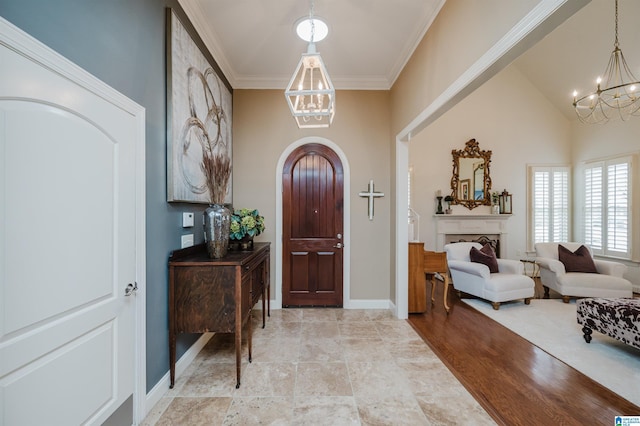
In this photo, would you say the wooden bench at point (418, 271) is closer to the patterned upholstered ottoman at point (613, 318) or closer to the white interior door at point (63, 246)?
the patterned upholstered ottoman at point (613, 318)

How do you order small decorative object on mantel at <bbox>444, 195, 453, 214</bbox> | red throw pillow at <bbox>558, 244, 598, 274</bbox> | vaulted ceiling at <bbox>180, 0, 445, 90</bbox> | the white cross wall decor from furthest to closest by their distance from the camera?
1. small decorative object on mantel at <bbox>444, 195, 453, 214</bbox>
2. red throw pillow at <bbox>558, 244, 598, 274</bbox>
3. the white cross wall decor
4. vaulted ceiling at <bbox>180, 0, 445, 90</bbox>

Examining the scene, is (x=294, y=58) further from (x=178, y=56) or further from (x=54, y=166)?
(x=54, y=166)

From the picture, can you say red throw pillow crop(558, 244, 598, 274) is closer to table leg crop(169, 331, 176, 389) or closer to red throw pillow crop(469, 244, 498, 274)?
red throw pillow crop(469, 244, 498, 274)

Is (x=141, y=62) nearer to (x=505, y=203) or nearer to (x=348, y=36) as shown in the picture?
(x=348, y=36)

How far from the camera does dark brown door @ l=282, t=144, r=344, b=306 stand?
366 centimetres

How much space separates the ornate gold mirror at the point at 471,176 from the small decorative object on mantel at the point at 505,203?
286 millimetres

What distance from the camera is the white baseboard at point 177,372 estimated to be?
1.80 metres

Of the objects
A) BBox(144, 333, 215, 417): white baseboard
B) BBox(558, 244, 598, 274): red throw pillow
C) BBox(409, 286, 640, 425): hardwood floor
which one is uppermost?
BBox(558, 244, 598, 274): red throw pillow

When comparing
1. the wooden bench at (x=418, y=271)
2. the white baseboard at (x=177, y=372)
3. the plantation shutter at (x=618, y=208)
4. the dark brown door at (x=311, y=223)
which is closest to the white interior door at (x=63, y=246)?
the white baseboard at (x=177, y=372)

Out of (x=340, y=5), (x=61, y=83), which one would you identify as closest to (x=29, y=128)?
(x=61, y=83)

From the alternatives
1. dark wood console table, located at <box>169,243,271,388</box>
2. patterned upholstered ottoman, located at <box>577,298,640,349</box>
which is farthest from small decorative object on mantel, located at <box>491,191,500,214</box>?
dark wood console table, located at <box>169,243,271,388</box>

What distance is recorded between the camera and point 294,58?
3143 mm

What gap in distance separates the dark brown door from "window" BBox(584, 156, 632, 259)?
5490 mm

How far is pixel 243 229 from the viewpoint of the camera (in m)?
2.65
